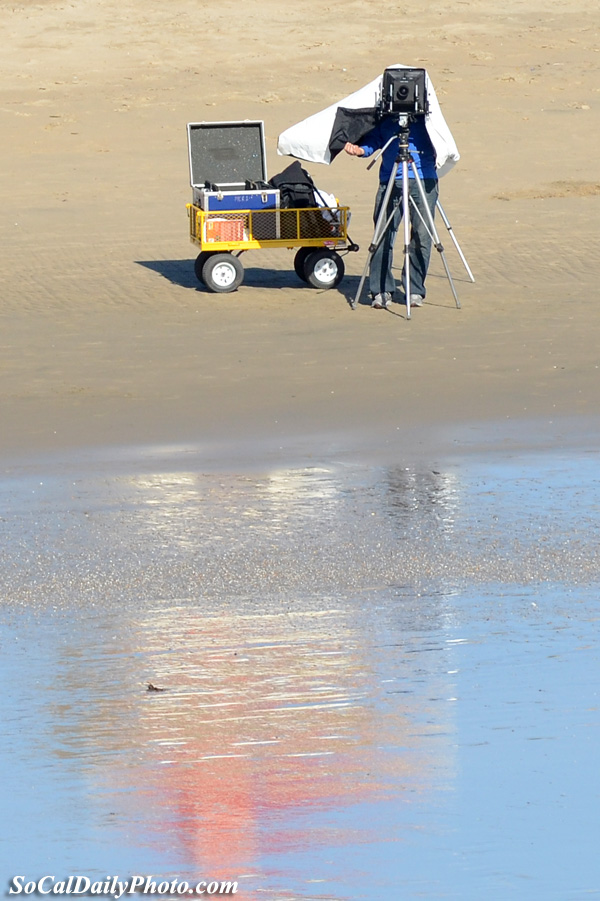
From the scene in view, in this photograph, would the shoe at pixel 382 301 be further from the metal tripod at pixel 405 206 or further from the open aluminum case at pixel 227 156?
the open aluminum case at pixel 227 156

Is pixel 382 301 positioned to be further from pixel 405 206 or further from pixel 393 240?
pixel 405 206

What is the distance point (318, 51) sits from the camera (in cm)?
2420

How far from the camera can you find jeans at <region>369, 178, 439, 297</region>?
11.4 m

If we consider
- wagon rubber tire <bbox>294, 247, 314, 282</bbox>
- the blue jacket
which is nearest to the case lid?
→ wagon rubber tire <bbox>294, 247, 314, 282</bbox>

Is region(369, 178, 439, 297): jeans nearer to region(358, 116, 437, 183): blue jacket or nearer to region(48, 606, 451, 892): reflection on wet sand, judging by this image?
region(358, 116, 437, 183): blue jacket

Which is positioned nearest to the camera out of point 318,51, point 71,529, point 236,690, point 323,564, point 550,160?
point 236,690

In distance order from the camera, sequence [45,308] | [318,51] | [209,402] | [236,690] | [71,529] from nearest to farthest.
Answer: [236,690], [71,529], [209,402], [45,308], [318,51]

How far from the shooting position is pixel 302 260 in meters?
12.3

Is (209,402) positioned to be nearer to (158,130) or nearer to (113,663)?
(113,663)

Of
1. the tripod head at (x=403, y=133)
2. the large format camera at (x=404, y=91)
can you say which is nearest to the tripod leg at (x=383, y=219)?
the tripod head at (x=403, y=133)

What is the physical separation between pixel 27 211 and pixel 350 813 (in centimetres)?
1214

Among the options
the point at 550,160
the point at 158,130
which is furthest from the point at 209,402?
the point at 158,130

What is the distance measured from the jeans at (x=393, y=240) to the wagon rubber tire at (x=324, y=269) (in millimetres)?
666

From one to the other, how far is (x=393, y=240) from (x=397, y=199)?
0.28 meters
